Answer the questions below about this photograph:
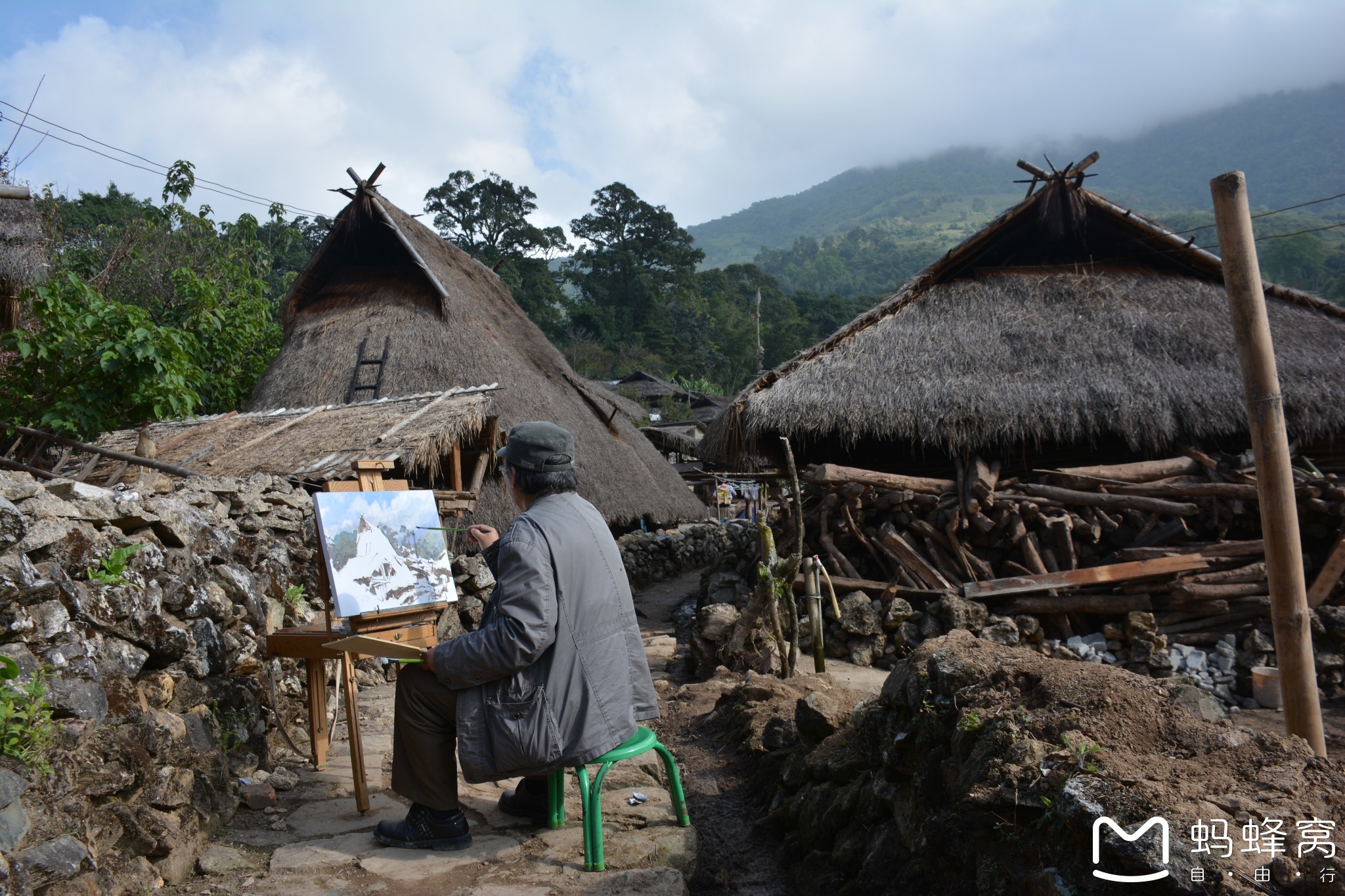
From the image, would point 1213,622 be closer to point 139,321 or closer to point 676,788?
point 676,788

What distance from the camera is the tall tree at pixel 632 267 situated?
39500 millimetres

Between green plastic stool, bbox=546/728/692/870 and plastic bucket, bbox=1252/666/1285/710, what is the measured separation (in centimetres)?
644

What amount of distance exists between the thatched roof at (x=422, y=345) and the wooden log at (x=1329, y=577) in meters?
7.91

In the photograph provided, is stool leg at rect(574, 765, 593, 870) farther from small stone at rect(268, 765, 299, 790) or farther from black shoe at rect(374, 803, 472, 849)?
small stone at rect(268, 765, 299, 790)

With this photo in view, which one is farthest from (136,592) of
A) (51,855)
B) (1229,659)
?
(1229,659)


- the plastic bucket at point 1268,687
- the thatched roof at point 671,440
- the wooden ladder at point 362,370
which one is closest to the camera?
the plastic bucket at point 1268,687

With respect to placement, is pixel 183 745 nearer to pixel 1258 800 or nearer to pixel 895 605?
pixel 1258 800

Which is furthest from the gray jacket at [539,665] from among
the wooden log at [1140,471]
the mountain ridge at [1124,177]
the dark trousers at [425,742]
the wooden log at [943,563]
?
the mountain ridge at [1124,177]

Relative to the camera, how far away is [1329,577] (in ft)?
26.1

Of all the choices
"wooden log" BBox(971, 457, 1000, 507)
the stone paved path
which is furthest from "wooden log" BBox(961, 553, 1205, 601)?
the stone paved path

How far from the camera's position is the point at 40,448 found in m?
8.31

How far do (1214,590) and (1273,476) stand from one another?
17.2ft

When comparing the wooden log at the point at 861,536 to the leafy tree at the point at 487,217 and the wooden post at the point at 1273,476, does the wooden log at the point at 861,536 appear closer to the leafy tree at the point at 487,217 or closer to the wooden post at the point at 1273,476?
the wooden post at the point at 1273,476

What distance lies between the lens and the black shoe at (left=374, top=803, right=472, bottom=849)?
292 cm
